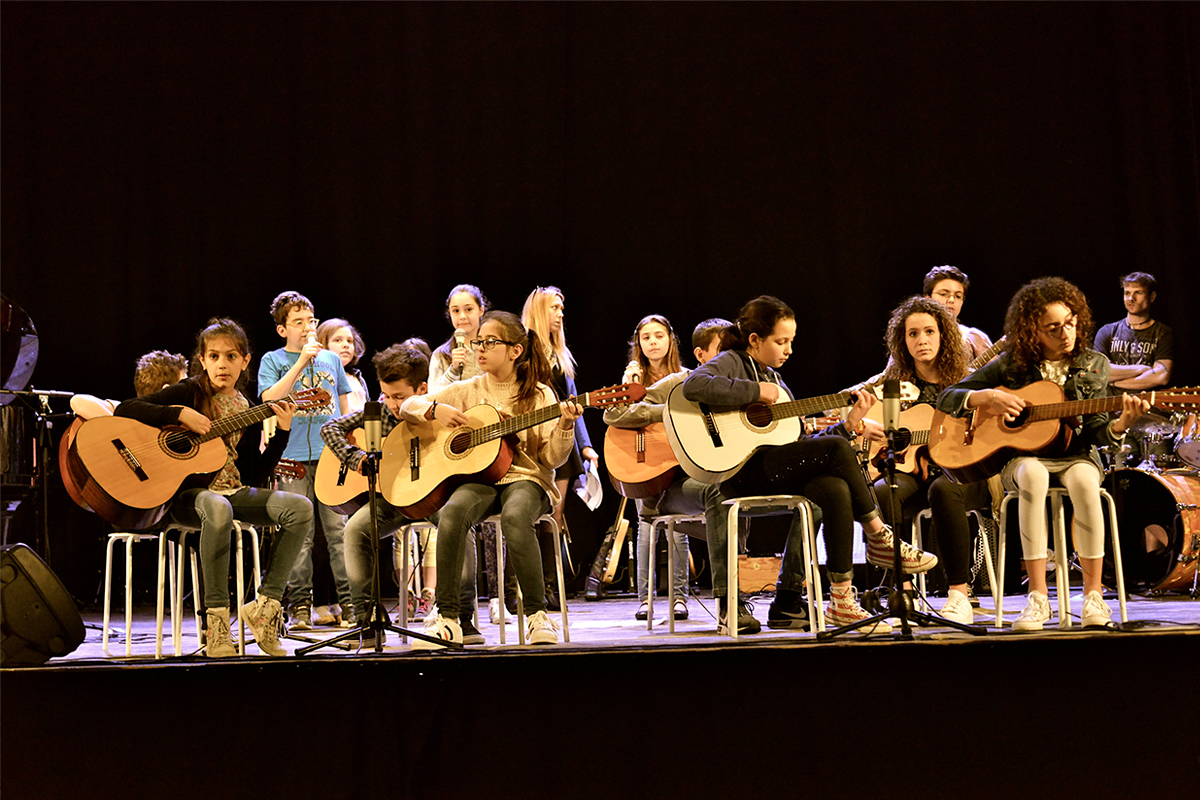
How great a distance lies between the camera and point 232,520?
366 cm

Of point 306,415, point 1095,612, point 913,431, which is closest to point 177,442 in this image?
point 306,415

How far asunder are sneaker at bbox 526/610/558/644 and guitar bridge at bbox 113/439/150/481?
1462 millimetres

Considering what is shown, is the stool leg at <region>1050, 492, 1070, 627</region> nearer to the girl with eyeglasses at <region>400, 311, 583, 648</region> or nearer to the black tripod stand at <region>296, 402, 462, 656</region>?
the girl with eyeglasses at <region>400, 311, 583, 648</region>

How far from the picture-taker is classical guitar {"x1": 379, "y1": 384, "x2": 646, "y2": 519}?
3707mm

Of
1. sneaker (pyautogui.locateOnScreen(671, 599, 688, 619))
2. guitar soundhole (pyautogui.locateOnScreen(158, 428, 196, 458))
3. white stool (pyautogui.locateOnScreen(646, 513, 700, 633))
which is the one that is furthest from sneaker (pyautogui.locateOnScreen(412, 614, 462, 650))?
sneaker (pyautogui.locateOnScreen(671, 599, 688, 619))

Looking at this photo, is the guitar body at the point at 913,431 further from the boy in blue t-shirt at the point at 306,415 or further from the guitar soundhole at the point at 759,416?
the boy in blue t-shirt at the point at 306,415

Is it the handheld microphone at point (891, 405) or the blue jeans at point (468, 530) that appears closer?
the handheld microphone at point (891, 405)

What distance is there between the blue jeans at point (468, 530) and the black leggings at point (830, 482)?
0.90 metres

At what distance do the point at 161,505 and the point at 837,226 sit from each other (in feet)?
15.5

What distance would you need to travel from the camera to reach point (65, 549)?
6406 millimetres

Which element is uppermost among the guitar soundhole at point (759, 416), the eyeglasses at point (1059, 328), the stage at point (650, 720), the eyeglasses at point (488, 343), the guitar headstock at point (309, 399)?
the eyeglasses at point (488, 343)

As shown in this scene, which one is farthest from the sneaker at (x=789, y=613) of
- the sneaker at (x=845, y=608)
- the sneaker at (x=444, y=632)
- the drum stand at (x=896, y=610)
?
the sneaker at (x=444, y=632)

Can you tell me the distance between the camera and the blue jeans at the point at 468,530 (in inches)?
141

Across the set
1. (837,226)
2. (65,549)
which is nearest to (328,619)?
(65,549)
